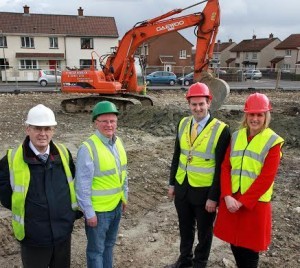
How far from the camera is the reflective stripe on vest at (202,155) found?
3320mm

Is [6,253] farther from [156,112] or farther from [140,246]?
[156,112]

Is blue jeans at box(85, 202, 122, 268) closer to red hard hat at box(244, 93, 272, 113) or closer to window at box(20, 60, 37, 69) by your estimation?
red hard hat at box(244, 93, 272, 113)

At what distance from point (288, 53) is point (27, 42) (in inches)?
1633

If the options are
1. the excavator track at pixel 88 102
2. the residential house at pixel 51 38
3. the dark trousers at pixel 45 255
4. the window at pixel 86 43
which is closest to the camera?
the dark trousers at pixel 45 255

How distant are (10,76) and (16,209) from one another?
1336 inches

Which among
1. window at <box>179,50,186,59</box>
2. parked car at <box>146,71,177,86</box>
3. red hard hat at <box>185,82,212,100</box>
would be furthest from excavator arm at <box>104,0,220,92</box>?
window at <box>179,50,186,59</box>

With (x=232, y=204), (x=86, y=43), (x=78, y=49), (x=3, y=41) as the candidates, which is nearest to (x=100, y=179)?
(x=232, y=204)

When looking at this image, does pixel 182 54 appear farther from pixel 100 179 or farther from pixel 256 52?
pixel 100 179

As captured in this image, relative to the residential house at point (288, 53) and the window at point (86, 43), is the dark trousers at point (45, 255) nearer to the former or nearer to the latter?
the window at point (86, 43)

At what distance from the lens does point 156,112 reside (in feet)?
37.4

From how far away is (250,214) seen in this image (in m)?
3.02

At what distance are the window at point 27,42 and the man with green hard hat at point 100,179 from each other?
3990 centimetres

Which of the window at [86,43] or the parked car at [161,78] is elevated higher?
the window at [86,43]

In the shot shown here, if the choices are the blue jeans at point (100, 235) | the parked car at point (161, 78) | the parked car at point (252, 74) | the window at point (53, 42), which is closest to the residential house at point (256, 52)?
the parked car at point (252, 74)
